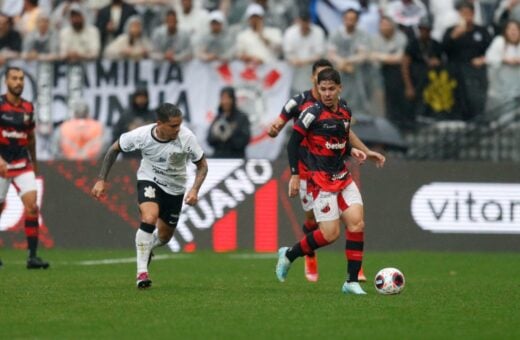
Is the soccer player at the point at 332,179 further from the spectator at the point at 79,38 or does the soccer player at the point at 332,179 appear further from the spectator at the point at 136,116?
the spectator at the point at 79,38

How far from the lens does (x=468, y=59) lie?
24125 millimetres

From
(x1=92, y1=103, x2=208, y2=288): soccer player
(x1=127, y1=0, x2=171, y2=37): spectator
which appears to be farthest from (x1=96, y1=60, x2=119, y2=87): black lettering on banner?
(x1=92, y1=103, x2=208, y2=288): soccer player

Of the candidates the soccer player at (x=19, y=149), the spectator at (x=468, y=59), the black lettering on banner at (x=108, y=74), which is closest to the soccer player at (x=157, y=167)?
the soccer player at (x=19, y=149)

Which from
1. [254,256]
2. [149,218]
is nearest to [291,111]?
[149,218]

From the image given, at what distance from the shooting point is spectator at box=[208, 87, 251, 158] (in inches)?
906

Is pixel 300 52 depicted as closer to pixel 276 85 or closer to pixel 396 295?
pixel 276 85

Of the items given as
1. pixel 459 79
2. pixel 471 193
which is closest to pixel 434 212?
pixel 471 193

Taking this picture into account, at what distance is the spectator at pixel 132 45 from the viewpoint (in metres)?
24.0

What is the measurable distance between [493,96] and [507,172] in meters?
1.96

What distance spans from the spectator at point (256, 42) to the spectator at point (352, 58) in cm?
108

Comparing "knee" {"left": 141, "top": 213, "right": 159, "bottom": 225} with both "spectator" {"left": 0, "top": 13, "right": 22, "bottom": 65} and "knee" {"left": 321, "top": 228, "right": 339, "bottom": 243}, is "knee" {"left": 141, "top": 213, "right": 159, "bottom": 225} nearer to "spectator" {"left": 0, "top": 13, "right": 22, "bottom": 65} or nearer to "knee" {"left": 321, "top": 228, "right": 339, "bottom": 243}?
"knee" {"left": 321, "top": 228, "right": 339, "bottom": 243}

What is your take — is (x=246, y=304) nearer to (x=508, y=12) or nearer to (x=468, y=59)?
(x=468, y=59)

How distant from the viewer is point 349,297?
13.4 meters

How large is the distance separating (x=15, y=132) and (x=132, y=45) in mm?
6490
